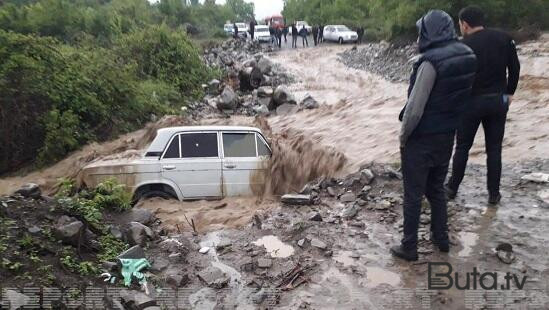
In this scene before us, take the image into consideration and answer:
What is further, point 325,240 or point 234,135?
point 234,135

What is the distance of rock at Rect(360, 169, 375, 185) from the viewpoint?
6.14m

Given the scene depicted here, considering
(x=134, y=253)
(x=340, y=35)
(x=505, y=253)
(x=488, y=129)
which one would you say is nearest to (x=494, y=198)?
(x=488, y=129)

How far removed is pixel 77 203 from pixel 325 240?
2731 mm

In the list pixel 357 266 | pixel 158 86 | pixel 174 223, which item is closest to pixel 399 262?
pixel 357 266

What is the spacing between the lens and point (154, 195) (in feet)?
24.6

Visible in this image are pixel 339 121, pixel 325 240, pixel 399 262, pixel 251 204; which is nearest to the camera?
pixel 399 262

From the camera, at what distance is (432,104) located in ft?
12.6

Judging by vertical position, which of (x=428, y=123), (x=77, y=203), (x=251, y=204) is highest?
(x=428, y=123)

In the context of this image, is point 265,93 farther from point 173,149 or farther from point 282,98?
point 173,149

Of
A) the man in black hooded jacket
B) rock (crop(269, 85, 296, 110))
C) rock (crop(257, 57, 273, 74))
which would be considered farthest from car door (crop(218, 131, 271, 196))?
rock (crop(257, 57, 273, 74))

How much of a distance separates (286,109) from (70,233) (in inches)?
417

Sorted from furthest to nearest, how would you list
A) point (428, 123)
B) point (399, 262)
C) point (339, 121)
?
point (339, 121) < point (399, 262) < point (428, 123)

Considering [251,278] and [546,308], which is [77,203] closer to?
[251,278]

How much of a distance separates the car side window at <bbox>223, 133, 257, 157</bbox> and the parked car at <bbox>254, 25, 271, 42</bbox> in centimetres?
3019
